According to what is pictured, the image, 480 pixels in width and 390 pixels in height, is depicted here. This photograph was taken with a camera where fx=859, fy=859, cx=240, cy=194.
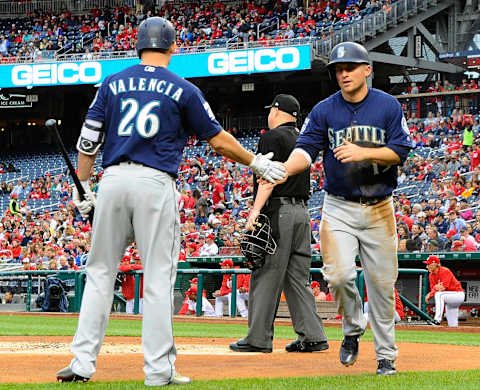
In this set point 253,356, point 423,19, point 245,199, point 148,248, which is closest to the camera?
point 148,248

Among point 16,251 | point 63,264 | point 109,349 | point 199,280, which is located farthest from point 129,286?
point 16,251

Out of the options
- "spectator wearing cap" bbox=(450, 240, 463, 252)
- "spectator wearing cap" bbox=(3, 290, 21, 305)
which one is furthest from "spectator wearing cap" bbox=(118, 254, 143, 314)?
"spectator wearing cap" bbox=(450, 240, 463, 252)

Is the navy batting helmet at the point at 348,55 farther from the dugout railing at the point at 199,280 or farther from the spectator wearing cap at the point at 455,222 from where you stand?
the spectator wearing cap at the point at 455,222

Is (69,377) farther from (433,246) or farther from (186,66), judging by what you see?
(186,66)

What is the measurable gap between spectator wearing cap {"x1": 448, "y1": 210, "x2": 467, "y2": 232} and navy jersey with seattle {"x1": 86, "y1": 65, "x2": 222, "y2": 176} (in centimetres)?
1133

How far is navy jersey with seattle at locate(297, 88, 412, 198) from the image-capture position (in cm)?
545

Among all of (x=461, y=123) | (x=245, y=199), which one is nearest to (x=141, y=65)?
(x=245, y=199)

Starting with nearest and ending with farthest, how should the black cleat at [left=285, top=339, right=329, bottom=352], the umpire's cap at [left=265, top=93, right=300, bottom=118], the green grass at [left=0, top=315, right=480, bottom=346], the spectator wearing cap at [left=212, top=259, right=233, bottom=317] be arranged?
1. the black cleat at [left=285, top=339, right=329, bottom=352]
2. the umpire's cap at [left=265, top=93, right=300, bottom=118]
3. the green grass at [left=0, top=315, right=480, bottom=346]
4. the spectator wearing cap at [left=212, top=259, right=233, bottom=317]

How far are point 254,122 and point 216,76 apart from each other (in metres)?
2.76

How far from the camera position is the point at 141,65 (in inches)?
193

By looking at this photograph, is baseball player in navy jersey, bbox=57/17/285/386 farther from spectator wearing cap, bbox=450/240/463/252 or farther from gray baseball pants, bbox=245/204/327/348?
spectator wearing cap, bbox=450/240/463/252

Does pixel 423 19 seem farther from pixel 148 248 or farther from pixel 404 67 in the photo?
pixel 148 248

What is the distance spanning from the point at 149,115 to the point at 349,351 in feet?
6.80

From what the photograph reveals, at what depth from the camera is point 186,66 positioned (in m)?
29.9
